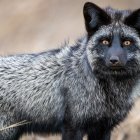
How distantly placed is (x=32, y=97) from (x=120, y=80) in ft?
4.02

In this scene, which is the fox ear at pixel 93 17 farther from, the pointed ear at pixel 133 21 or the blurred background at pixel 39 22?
the blurred background at pixel 39 22

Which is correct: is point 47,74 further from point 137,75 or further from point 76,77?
point 137,75

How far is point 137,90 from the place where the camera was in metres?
9.88

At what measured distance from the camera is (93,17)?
9570mm

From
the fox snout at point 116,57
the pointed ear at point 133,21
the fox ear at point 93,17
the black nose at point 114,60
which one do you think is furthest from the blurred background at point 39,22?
the black nose at point 114,60

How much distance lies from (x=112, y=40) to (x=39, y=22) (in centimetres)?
1057

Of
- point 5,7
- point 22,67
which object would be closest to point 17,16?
point 5,7

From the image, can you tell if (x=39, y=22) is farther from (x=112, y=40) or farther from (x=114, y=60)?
(x=114, y=60)

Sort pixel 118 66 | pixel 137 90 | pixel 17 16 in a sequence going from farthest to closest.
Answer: pixel 17 16
pixel 137 90
pixel 118 66

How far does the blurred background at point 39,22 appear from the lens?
1902 cm

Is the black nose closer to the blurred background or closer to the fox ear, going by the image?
the fox ear

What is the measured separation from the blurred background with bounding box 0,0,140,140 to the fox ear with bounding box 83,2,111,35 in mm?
8914

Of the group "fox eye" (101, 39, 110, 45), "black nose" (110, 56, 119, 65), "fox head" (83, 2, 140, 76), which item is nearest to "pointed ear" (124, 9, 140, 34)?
"fox head" (83, 2, 140, 76)

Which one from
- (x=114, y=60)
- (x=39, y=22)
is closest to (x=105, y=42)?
(x=114, y=60)
